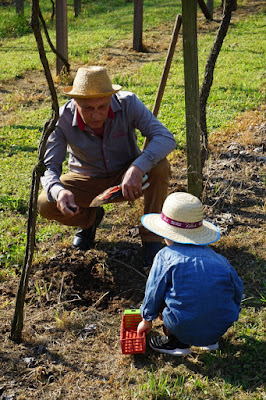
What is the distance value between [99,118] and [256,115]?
13.0 ft

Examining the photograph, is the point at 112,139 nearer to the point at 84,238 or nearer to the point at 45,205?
the point at 45,205

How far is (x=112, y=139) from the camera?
3.82 meters

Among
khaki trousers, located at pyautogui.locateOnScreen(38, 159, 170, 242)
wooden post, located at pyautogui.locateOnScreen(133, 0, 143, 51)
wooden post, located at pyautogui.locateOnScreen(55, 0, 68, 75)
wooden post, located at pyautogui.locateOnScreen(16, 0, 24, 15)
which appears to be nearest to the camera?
khaki trousers, located at pyautogui.locateOnScreen(38, 159, 170, 242)

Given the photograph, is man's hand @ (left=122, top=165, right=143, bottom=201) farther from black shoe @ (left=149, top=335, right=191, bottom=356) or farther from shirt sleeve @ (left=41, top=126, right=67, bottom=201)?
black shoe @ (left=149, top=335, right=191, bottom=356)

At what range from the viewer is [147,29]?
15.4m

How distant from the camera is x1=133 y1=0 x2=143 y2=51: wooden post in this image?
11758 millimetres

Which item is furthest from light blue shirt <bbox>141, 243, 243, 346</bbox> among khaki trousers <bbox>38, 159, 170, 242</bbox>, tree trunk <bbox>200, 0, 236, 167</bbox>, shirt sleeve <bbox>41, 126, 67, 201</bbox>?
tree trunk <bbox>200, 0, 236, 167</bbox>

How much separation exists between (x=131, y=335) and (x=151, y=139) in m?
1.55

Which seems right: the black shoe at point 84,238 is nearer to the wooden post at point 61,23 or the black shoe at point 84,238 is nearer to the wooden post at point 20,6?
the wooden post at point 61,23

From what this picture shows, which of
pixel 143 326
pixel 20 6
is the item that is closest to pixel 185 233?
pixel 143 326

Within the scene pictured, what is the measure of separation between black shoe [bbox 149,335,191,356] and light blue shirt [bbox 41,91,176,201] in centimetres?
132

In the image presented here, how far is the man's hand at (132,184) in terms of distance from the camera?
3365 millimetres

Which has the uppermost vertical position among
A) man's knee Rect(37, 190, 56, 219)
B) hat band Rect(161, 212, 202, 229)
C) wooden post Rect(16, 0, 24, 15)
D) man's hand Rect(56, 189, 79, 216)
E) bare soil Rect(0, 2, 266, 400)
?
wooden post Rect(16, 0, 24, 15)

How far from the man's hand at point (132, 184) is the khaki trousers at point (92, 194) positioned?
0.33m
